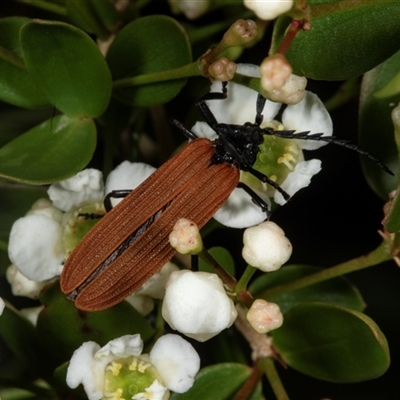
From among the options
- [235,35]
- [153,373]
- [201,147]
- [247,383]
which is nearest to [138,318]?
[153,373]

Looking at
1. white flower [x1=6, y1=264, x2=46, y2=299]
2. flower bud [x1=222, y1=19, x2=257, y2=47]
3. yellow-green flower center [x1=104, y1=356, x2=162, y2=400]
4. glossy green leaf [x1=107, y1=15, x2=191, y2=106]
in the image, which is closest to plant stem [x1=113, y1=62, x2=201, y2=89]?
glossy green leaf [x1=107, y1=15, x2=191, y2=106]

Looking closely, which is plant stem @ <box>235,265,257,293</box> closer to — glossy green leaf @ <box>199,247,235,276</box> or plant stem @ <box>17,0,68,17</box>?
glossy green leaf @ <box>199,247,235,276</box>

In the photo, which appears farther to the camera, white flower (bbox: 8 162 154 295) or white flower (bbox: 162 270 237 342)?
white flower (bbox: 8 162 154 295)

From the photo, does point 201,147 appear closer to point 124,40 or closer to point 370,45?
point 124,40

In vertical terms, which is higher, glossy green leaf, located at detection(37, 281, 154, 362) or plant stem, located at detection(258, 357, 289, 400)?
glossy green leaf, located at detection(37, 281, 154, 362)

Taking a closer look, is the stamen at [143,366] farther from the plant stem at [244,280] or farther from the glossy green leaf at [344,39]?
the glossy green leaf at [344,39]

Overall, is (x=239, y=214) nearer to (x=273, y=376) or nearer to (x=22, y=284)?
(x=273, y=376)

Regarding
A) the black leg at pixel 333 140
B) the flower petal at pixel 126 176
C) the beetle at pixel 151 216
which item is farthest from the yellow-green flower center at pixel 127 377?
the black leg at pixel 333 140
